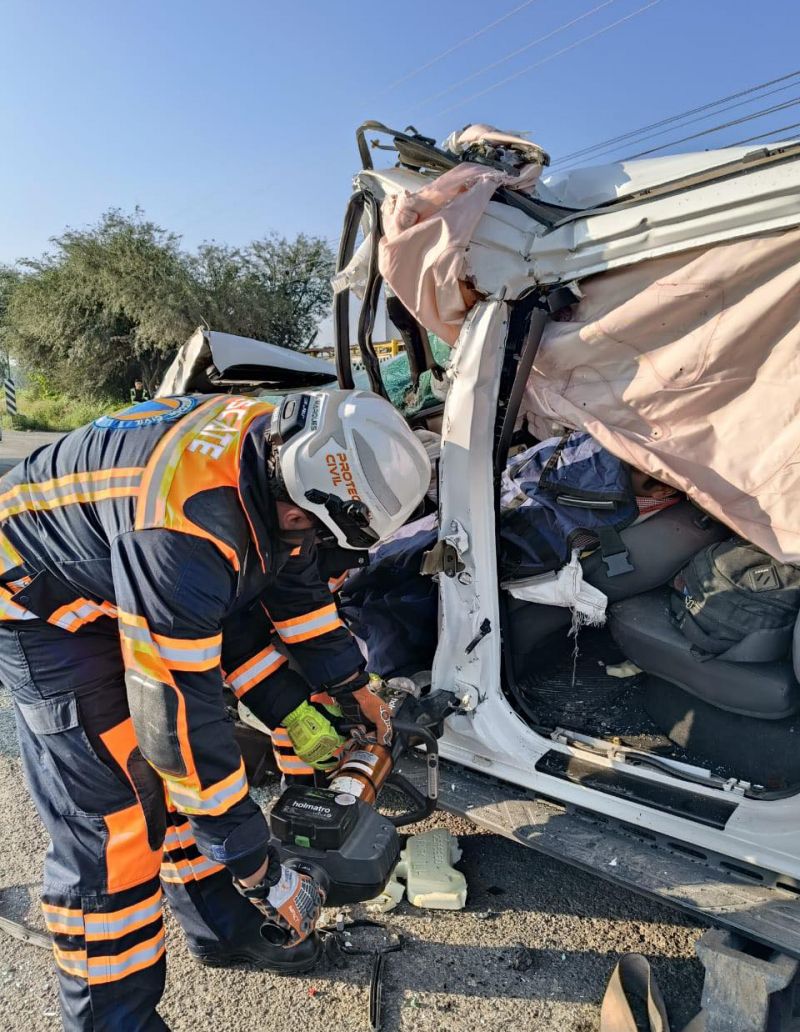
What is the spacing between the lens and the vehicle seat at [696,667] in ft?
7.13

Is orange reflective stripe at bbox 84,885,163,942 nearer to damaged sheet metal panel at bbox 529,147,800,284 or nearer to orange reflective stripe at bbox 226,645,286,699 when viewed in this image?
orange reflective stripe at bbox 226,645,286,699

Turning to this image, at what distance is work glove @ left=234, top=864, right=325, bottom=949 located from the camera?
1.84 m

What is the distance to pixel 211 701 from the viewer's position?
171 cm

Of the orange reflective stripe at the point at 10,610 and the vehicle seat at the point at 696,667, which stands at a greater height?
the orange reflective stripe at the point at 10,610

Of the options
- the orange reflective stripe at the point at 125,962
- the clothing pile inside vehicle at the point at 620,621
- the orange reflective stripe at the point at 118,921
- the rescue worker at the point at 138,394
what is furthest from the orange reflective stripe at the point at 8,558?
the rescue worker at the point at 138,394

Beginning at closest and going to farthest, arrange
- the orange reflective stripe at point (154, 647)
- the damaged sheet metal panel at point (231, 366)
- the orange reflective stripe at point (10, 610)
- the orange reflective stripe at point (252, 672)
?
the orange reflective stripe at point (154, 647), the orange reflective stripe at point (10, 610), the orange reflective stripe at point (252, 672), the damaged sheet metal panel at point (231, 366)

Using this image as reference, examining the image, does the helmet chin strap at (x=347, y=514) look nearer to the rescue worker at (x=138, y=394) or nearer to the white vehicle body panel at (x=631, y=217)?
the white vehicle body panel at (x=631, y=217)

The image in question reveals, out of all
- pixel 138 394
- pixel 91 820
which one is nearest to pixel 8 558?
pixel 91 820

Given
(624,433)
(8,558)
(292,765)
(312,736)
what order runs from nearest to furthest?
(8,558) < (624,433) < (312,736) < (292,765)

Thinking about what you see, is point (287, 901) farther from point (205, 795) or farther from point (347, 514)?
point (347, 514)

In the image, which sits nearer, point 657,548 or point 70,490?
point 70,490

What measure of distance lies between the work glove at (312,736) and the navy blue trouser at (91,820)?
23.0 inches

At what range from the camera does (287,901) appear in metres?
1.88

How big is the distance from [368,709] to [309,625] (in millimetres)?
361
